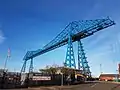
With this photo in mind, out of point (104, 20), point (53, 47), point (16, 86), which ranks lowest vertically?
point (16, 86)

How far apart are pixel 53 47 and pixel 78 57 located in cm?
2002

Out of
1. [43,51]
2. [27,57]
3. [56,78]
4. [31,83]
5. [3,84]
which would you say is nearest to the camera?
[3,84]

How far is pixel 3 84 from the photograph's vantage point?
105ft

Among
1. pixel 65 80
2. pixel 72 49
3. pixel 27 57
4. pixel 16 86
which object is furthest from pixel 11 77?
pixel 27 57

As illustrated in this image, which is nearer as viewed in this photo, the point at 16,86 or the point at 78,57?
the point at 16,86

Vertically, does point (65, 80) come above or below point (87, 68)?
below

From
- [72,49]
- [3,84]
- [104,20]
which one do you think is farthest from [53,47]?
[3,84]

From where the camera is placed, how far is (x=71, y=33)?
260 ft

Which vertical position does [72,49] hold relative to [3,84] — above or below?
above

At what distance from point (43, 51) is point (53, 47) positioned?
1092 centimetres

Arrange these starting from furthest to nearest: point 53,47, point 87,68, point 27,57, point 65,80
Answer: point 27,57 < point 87,68 < point 53,47 < point 65,80

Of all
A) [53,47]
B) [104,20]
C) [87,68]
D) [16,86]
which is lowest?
[16,86]

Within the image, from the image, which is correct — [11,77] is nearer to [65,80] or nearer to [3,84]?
[3,84]

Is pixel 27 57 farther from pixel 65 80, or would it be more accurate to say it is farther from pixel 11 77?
pixel 11 77
